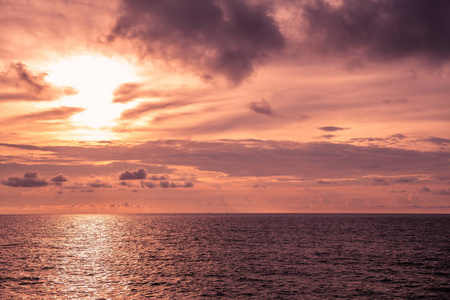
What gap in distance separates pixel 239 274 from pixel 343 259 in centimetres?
2646

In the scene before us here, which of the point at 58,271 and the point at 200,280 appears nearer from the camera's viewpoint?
the point at 200,280

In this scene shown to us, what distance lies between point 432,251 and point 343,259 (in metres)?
30.6

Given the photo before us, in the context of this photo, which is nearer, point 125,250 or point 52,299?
point 52,299

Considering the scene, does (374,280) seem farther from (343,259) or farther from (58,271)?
(58,271)

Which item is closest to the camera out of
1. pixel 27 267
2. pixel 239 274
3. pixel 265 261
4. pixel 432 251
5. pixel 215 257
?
pixel 239 274

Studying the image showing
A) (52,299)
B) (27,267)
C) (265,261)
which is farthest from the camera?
(265,261)

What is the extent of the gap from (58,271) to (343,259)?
54001 millimetres

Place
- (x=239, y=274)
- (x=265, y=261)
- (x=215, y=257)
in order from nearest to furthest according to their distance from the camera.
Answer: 1. (x=239, y=274)
2. (x=265, y=261)
3. (x=215, y=257)

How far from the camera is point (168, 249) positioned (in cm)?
9756

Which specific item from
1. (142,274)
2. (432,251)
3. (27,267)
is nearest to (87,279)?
(142,274)

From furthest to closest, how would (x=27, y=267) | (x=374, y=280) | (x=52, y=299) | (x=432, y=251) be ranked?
(x=432, y=251)
(x=27, y=267)
(x=374, y=280)
(x=52, y=299)

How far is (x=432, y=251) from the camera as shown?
92750mm

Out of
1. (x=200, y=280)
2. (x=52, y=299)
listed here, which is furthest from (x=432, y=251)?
(x=52, y=299)

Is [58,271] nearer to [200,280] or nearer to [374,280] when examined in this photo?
[200,280]
